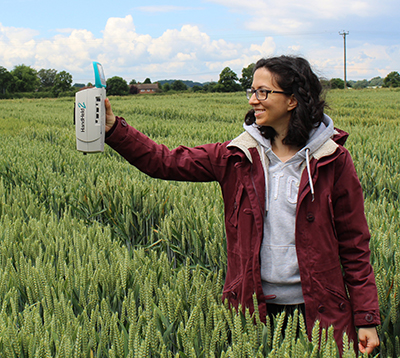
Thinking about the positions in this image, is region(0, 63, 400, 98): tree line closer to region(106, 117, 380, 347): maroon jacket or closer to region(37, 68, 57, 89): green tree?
region(37, 68, 57, 89): green tree

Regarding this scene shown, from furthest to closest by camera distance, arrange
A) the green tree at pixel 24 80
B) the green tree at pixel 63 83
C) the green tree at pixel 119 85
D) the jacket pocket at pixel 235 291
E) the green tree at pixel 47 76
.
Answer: the green tree at pixel 47 76
the green tree at pixel 24 80
the green tree at pixel 63 83
the green tree at pixel 119 85
the jacket pocket at pixel 235 291

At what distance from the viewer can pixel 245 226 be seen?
1590mm

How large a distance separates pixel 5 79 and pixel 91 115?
80.8m

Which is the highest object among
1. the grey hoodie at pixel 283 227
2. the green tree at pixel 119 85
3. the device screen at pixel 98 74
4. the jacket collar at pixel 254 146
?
the green tree at pixel 119 85

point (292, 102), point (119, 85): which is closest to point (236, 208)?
point (292, 102)

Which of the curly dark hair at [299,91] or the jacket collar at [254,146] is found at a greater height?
the curly dark hair at [299,91]

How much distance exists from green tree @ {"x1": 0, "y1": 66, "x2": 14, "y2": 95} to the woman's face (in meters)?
80.2

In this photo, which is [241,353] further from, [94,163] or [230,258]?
[94,163]

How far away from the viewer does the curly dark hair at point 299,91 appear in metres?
1.61

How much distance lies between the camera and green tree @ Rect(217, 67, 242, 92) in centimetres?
6550

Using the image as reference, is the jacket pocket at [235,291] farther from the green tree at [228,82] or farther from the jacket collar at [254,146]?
the green tree at [228,82]

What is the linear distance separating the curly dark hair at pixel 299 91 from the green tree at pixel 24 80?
79.6 meters

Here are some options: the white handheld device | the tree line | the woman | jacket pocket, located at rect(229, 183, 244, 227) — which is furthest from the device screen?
the tree line

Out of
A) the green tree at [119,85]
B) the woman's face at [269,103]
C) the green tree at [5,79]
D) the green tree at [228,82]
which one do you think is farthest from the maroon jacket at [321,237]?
the green tree at [5,79]
